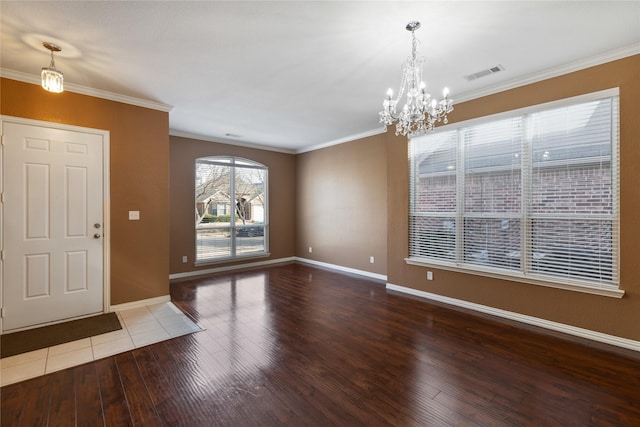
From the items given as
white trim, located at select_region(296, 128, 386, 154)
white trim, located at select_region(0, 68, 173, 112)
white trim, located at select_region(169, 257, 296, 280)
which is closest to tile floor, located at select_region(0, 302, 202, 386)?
white trim, located at select_region(169, 257, 296, 280)

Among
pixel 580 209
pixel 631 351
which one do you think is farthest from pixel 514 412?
pixel 580 209

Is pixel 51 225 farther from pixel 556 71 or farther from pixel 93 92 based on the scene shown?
pixel 556 71

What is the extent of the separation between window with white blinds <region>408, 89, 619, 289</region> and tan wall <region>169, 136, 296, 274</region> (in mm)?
3772

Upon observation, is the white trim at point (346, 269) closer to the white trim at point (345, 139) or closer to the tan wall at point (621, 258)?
the tan wall at point (621, 258)

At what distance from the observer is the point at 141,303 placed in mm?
3953

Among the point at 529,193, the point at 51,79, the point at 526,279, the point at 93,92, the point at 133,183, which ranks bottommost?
the point at 526,279

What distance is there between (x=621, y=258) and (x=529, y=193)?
1.00 meters

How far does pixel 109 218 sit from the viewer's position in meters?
3.70

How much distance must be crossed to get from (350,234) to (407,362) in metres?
3.68

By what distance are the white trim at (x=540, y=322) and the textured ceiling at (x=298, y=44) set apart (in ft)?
9.01

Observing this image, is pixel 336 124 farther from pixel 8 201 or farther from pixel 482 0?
pixel 8 201

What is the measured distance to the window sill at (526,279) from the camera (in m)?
2.86

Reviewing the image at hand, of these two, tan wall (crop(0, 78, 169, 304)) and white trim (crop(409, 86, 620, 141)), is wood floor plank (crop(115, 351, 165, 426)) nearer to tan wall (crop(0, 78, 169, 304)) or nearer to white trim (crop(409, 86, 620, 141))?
tan wall (crop(0, 78, 169, 304))

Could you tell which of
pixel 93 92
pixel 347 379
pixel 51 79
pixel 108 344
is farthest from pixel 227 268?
pixel 347 379
